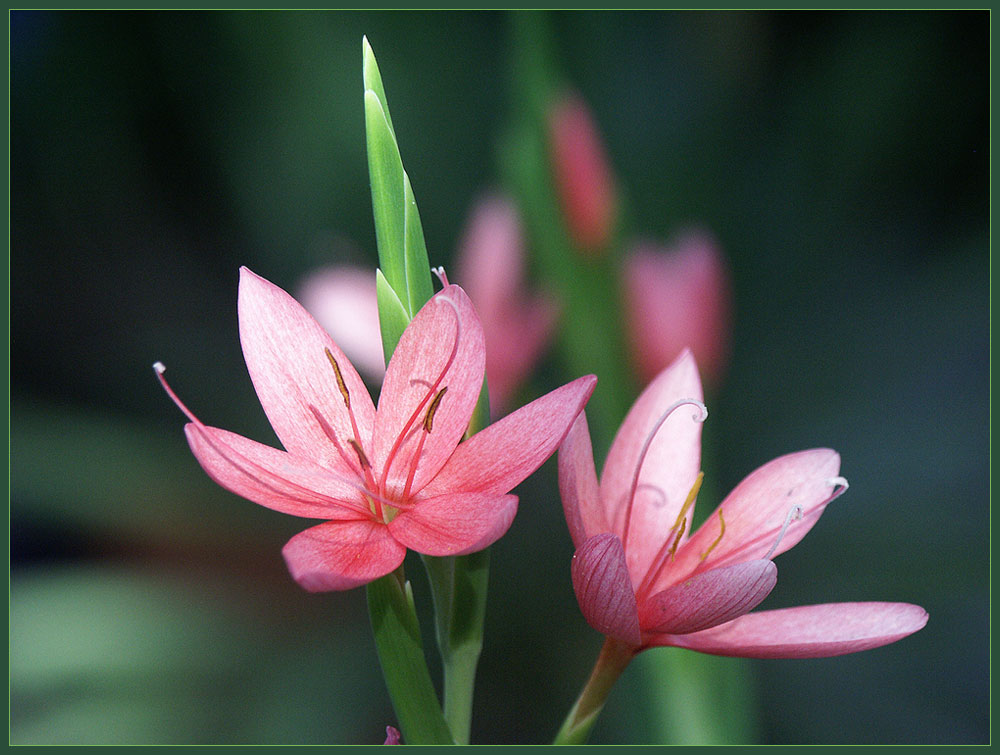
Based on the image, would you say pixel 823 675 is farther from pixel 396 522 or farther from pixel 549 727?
pixel 396 522

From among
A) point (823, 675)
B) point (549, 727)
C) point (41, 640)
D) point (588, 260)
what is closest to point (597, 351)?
point (588, 260)

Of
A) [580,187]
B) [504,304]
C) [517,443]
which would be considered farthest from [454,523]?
[580,187]

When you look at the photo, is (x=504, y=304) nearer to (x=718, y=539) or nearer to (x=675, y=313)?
(x=675, y=313)

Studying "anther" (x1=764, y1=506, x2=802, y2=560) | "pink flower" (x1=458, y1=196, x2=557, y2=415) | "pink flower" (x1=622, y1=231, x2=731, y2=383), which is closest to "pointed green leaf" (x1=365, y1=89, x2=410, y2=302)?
"anther" (x1=764, y1=506, x2=802, y2=560)

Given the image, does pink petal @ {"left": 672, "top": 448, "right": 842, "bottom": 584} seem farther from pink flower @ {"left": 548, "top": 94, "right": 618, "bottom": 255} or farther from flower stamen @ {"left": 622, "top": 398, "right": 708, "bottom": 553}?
pink flower @ {"left": 548, "top": 94, "right": 618, "bottom": 255}

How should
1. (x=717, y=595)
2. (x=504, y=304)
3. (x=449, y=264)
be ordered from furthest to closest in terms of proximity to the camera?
(x=449, y=264)
(x=504, y=304)
(x=717, y=595)

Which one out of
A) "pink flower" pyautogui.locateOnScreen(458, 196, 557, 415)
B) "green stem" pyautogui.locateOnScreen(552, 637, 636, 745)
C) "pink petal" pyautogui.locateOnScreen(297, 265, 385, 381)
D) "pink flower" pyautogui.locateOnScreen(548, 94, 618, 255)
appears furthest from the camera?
"pink flower" pyautogui.locateOnScreen(548, 94, 618, 255)
